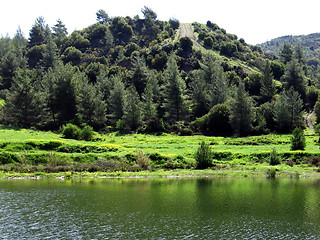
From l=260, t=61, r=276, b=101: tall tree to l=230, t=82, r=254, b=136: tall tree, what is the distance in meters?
40.3

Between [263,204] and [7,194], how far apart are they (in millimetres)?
31228

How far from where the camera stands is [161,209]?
35.6 m

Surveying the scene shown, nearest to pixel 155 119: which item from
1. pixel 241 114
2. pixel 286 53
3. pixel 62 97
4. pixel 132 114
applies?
pixel 132 114

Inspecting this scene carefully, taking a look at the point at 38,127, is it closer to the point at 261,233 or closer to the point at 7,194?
the point at 7,194

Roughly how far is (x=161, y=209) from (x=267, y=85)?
4543 inches

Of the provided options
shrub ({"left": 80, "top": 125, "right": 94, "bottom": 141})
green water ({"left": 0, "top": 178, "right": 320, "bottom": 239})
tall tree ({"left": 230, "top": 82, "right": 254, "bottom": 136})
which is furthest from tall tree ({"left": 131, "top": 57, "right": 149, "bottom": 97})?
green water ({"left": 0, "top": 178, "right": 320, "bottom": 239})

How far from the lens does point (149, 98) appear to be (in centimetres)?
11625

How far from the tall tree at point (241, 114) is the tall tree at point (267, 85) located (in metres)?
40.3

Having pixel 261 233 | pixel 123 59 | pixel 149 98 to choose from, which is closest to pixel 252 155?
pixel 261 233

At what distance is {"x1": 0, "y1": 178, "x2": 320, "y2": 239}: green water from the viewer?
91.5ft

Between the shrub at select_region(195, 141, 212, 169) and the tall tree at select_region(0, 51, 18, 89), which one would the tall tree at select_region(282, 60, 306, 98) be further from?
the tall tree at select_region(0, 51, 18, 89)

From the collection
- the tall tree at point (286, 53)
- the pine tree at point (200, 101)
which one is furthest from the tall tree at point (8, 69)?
the tall tree at point (286, 53)

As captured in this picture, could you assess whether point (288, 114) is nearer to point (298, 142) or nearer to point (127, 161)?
point (298, 142)

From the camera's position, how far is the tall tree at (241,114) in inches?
3925
